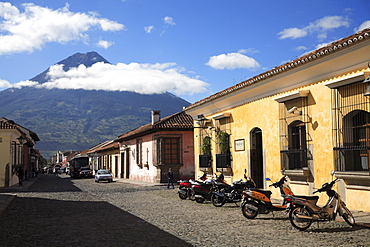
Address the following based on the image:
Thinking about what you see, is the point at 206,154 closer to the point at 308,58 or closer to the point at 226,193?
the point at 226,193

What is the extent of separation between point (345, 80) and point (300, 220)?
4.08m

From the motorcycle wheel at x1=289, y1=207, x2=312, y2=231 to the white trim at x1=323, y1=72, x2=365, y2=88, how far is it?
3755 millimetres

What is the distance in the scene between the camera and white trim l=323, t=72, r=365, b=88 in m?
10.1

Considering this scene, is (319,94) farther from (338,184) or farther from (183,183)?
(183,183)

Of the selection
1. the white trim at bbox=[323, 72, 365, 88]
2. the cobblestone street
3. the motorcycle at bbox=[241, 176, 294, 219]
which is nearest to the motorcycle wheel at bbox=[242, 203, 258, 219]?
the motorcycle at bbox=[241, 176, 294, 219]

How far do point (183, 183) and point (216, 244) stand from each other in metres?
8.78

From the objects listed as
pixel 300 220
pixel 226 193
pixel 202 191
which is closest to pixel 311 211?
pixel 300 220

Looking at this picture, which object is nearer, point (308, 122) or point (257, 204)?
point (257, 204)

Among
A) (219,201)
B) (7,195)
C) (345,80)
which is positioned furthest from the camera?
(7,195)

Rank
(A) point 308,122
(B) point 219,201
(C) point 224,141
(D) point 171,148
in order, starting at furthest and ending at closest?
(D) point 171,148, (C) point 224,141, (B) point 219,201, (A) point 308,122

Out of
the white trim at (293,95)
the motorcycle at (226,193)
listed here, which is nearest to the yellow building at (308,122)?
the white trim at (293,95)

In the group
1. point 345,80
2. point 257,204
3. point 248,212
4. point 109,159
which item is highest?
point 345,80

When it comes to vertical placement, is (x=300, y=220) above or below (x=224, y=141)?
below

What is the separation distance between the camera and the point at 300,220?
852 centimetres
